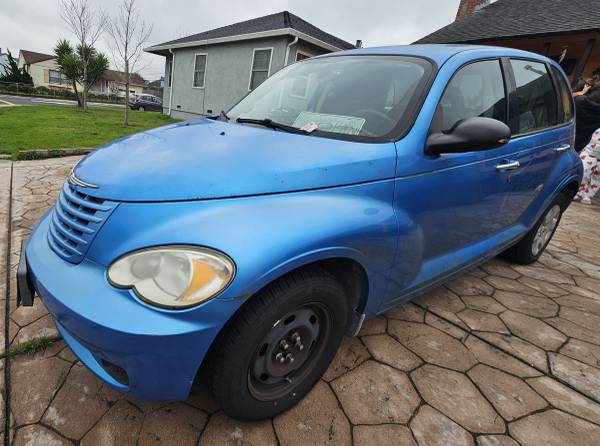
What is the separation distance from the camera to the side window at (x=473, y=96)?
1.90 m

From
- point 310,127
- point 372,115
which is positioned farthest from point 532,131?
point 310,127

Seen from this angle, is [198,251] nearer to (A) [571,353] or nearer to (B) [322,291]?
(B) [322,291]

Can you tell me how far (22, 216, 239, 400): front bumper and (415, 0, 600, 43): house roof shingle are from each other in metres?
11.8

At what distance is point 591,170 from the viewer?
655 cm

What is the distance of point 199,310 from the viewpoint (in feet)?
3.68

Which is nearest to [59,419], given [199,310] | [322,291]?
[199,310]

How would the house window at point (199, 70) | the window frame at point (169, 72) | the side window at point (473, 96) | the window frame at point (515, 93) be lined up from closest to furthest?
the side window at point (473, 96), the window frame at point (515, 93), the house window at point (199, 70), the window frame at point (169, 72)

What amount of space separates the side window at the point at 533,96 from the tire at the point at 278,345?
2024 millimetres

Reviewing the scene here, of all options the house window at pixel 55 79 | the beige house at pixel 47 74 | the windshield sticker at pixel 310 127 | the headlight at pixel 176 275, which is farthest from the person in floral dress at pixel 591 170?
the house window at pixel 55 79

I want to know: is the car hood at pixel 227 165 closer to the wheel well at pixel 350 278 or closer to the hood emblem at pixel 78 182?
the hood emblem at pixel 78 182

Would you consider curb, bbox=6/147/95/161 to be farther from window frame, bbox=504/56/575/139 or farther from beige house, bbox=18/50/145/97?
beige house, bbox=18/50/145/97

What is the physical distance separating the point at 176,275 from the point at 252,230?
11.8 inches

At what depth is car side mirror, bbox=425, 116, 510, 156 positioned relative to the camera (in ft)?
5.41

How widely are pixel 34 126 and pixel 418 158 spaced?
1122 centimetres
